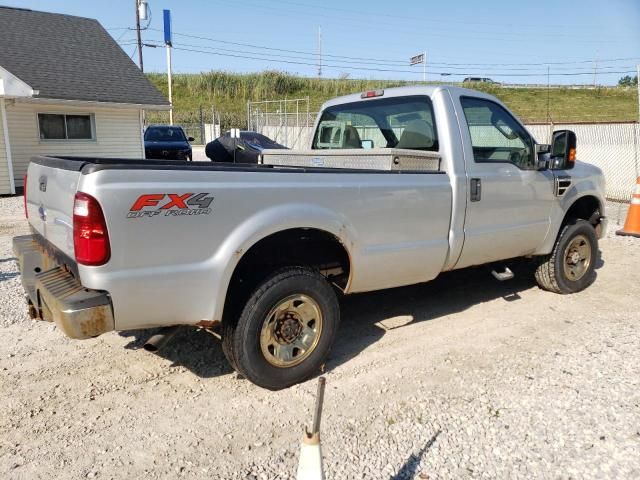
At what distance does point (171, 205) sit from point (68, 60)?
1687 cm

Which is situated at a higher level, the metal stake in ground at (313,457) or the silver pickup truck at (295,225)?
the silver pickup truck at (295,225)

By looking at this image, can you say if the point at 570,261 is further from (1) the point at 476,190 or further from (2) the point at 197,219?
(2) the point at 197,219

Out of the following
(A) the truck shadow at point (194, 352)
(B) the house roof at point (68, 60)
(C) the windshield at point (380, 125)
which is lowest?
(A) the truck shadow at point (194, 352)

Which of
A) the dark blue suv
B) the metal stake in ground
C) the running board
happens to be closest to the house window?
the dark blue suv

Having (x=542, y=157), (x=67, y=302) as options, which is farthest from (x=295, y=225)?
(x=542, y=157)

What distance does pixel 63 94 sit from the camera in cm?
1521

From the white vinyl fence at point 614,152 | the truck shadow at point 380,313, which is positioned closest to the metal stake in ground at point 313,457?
the truck shadow at point 380,313

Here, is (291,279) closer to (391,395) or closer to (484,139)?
(391,395)

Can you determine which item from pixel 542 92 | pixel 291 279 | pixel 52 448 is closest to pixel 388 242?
pixel 291 279

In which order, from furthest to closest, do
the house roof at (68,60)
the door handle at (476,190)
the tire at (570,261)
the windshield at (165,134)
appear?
1. the windshield at (165,134)
2. the house roof at (68,60)
3. the tire at (570,261)
4. the door handle at (476,190)

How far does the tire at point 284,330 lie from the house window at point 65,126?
48.5 ft

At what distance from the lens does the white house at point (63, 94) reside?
1473 cm

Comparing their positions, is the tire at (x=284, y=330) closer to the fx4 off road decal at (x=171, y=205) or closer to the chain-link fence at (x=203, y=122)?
the fx4 off road decal at (x=171, y=205)

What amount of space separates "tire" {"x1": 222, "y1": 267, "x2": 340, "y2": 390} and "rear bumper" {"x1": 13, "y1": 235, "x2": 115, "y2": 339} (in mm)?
799
